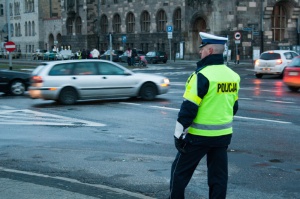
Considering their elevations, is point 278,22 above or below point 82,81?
above

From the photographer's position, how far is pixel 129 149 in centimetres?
1043

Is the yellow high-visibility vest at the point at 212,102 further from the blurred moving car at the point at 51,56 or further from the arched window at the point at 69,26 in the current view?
the arched window at the point at 69,26

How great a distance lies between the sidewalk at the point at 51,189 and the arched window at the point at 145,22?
198 ft

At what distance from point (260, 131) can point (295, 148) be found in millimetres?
2084

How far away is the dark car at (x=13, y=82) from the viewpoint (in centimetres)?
2247

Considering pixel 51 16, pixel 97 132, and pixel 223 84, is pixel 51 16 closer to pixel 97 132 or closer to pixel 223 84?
pixel 97 132

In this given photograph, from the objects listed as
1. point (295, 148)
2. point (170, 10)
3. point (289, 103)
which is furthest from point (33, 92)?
point (170, 10)

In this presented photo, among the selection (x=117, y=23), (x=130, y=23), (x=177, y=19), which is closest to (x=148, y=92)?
(x=177, y=19)

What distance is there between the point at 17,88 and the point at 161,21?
143 feet

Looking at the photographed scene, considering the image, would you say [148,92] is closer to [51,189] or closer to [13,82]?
[13,82]

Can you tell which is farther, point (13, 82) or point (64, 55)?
point (64, 55)

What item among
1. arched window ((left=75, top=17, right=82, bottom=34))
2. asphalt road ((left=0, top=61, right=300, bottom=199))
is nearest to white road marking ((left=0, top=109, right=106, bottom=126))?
asphalt road ((left=0, top=61, right=300, bottom=199))

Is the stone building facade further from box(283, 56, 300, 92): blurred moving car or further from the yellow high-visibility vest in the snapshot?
the yellow high-visibility vest

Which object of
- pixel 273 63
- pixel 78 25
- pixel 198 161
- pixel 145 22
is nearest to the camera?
pixel 198 161
